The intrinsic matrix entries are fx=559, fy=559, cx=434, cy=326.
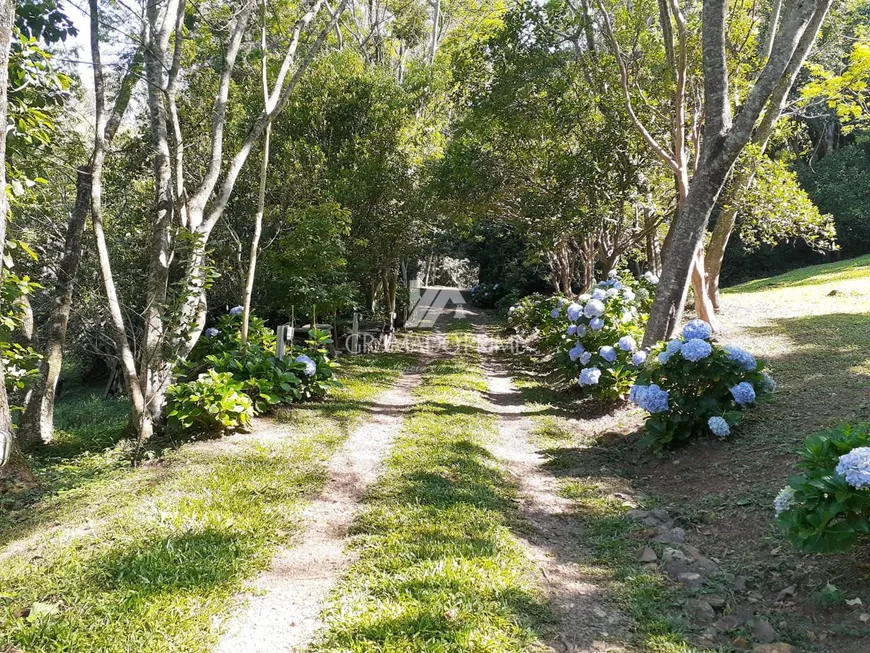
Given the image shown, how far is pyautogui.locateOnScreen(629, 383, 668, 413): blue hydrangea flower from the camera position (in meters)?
4.90

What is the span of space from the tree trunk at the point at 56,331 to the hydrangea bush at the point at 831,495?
7.16 metres

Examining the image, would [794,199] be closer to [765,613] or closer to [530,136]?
[530,136]

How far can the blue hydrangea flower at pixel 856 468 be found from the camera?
2479 millimetres

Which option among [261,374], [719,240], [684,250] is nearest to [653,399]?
[684,250]

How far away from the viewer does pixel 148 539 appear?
3.29 m

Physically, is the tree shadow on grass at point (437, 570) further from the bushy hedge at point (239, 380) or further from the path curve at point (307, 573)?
the bushy hedge at point (239, 380)

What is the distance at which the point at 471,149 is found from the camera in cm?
1159

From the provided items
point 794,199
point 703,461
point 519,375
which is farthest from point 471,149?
point 703,461

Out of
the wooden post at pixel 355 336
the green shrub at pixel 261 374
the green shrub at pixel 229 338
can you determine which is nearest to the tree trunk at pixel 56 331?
the green shrub at pixel 229 338

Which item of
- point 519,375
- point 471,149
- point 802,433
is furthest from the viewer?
point 471,149

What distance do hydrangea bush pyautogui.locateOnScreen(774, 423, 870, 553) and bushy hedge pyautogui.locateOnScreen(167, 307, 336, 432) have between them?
469cm

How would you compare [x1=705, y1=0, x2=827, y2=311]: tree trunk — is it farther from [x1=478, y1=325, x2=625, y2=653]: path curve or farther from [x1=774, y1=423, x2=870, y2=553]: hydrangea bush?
[x1=774, y1=423, x2=870, y2=553]: hydrangea bush

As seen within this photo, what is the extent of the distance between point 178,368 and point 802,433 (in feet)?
19.3

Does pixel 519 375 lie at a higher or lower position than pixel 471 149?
lower
